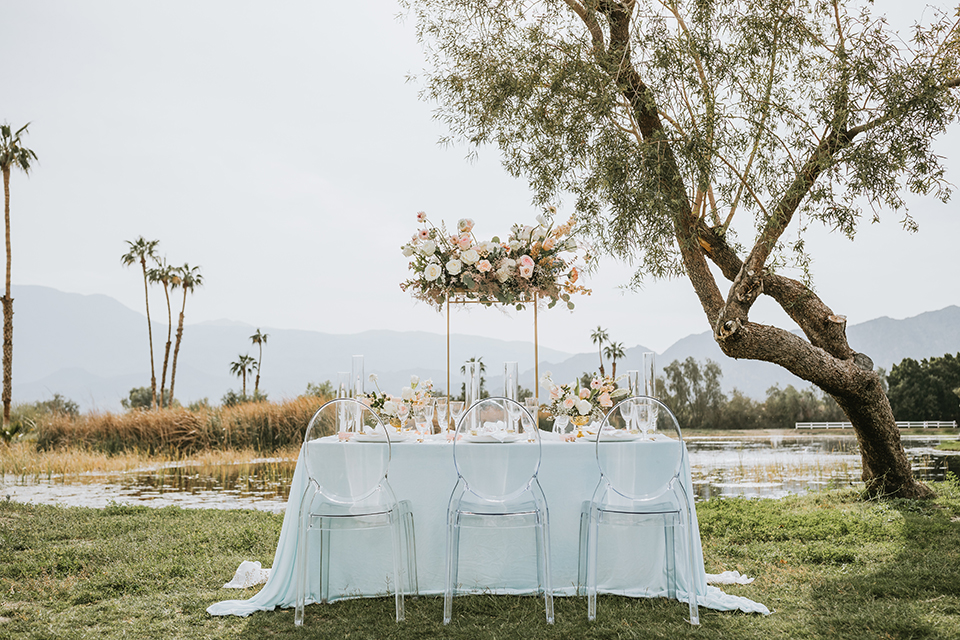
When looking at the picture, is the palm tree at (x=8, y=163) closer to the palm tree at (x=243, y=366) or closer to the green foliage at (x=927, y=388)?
the palm tree at (x=243, y=366)

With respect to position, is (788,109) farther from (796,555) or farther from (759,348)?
(796,555)

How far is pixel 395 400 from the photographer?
147 inches

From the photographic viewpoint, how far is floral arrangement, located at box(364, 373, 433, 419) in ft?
12.1

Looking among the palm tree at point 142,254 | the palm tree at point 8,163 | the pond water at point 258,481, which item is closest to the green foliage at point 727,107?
the pond water at point 258,481

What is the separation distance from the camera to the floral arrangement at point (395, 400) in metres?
3.70

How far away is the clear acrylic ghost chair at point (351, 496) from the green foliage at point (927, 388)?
1896 centimetres

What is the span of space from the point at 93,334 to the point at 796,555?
107324 millimetres

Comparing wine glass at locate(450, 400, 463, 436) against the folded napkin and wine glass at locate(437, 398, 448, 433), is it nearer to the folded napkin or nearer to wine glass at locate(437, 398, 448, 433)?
wine glass at locate(437, 398, 448, 433)

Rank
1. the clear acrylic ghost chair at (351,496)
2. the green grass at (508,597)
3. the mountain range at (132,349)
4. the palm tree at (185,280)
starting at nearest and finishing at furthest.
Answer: the green grass at (508,597) → the clear acrylic ghost chair at (351,496) → the palm tree at (185,280) → the mountain range at (132,349)

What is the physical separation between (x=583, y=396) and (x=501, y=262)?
36.9 inches

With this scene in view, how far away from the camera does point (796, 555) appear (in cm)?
431

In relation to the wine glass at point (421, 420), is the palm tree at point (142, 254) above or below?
above

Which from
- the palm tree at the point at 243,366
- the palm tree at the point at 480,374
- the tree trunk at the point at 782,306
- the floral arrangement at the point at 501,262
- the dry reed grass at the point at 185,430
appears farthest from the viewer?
the palm tree at the point at 243,366

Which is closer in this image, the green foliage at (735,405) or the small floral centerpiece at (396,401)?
the small floral centerpiece at (396,401)
